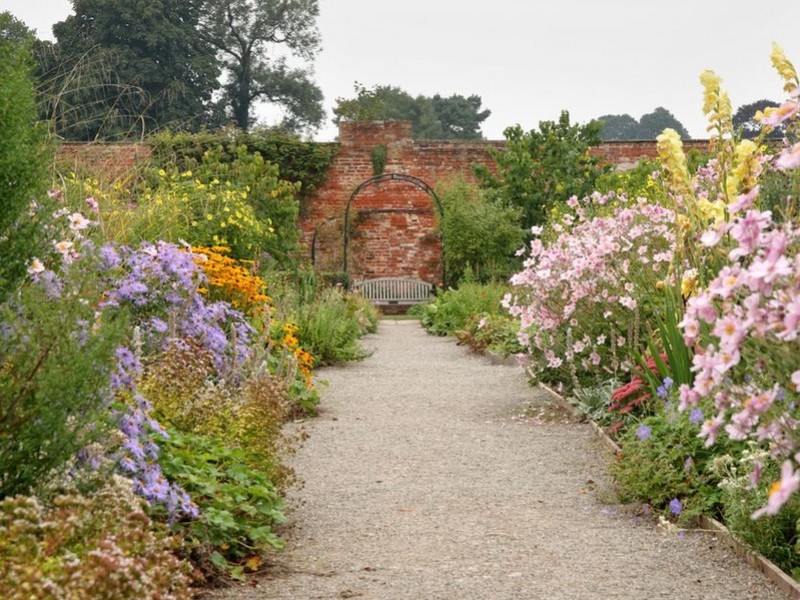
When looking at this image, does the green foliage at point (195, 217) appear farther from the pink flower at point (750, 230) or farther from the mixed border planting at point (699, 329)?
the pink flower at point (750, 230)

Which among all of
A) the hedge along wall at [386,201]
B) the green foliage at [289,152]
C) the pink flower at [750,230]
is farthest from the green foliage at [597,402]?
the hedge along wall at [386,201]

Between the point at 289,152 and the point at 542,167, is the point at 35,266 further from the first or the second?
the point at 289,152

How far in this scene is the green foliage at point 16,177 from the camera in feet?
11.6

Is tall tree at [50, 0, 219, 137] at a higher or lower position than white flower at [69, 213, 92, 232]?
higher

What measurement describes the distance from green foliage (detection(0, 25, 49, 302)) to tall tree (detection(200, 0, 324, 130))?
2982 cm

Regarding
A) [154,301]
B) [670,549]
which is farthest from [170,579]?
[154,301]

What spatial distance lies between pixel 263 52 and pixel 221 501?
3156cm

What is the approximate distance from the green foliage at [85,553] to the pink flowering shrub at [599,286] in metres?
4.42

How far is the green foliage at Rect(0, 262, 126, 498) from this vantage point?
311cm

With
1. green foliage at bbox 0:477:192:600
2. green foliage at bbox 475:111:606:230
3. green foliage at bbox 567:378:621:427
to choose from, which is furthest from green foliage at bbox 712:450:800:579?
green foliage at bbox 475:111:606:230

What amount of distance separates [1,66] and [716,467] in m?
3.07

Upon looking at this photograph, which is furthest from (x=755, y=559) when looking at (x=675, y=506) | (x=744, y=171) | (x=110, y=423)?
(x=110, y=423)

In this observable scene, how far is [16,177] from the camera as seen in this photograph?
11.7 ft

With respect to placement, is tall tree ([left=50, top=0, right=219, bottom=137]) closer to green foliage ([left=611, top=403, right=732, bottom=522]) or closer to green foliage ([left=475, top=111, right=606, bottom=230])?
green foliage ([left=475, top=111, right=606, bottom=230])
